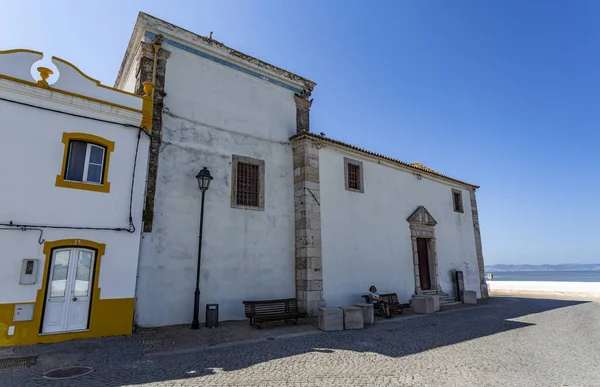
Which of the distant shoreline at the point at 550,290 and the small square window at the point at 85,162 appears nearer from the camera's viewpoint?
the small square window at the point at 85,162

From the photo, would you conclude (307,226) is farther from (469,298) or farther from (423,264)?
(469,298)

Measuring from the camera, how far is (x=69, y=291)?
7285mm

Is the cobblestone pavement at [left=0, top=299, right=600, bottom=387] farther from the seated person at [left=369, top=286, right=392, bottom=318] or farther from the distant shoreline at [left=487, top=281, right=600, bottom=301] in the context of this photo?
the distant shoreline at [left=487, top=281, right=600, bottom=301]

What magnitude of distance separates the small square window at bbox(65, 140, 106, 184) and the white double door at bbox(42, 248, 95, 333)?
1.67 m

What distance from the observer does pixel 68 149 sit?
774 centimetres

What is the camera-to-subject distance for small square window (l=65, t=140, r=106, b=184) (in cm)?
776

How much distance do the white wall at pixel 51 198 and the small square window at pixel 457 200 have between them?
1557 cm

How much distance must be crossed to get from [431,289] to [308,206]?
25.3 feet

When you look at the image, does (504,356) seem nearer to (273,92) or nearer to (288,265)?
(288,265)

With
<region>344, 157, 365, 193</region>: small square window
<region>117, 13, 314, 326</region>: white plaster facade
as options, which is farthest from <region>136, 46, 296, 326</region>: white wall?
<region>344, 157, 365, 193</region>: small square window

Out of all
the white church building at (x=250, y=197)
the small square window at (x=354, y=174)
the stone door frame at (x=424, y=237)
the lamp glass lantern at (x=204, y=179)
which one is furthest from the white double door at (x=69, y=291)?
the stone door frame at (x=424, y=237)

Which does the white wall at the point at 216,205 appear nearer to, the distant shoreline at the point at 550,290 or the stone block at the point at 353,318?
the stone block at the point at 353,318

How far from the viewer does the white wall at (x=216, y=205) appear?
29.9ft

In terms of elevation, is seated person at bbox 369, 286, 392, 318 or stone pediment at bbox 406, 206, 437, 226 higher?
stone pediment at bbox 406, 206, 437, 226
